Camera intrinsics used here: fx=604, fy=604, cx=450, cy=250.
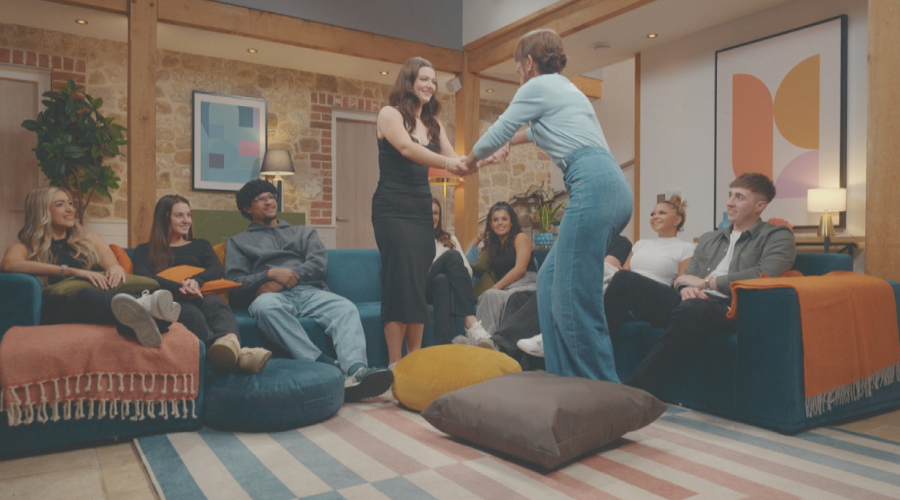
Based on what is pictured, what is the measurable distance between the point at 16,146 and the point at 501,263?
179 inches

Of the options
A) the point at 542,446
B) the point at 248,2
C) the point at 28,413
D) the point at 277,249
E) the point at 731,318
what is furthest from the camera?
the point at 248,2

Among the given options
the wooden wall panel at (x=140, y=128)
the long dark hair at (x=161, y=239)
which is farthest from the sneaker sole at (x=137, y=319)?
the wooden wall panel at (x=140, y=128)

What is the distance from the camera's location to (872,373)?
2375mm

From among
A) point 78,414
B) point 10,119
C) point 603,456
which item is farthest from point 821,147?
point 10,119

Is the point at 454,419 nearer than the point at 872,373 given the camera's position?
Yes

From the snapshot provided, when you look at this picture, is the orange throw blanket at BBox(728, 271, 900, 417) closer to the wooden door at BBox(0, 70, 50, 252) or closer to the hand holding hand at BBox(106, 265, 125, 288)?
the hand holding hand at BBox(106, 265, 125, 288)

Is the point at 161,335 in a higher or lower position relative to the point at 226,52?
lower

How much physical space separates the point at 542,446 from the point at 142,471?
46.1 inches

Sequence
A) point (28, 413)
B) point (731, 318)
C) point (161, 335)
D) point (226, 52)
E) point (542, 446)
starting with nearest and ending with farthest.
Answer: point (542, 446), point (28, 413), point (161, 335), point (731, 318), point (226, 52)

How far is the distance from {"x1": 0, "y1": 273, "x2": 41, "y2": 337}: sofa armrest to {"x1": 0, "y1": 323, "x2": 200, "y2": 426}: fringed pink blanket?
0.25ft

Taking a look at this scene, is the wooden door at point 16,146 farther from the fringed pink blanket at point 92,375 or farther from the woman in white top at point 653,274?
the woman in white top at point 653,274

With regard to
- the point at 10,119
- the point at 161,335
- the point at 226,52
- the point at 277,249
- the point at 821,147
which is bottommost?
the point at 161,335

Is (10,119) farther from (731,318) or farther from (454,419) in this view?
(731,318)

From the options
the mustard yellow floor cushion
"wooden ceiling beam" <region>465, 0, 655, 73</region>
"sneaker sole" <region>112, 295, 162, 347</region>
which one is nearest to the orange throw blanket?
the mustard yellow floor cushion
